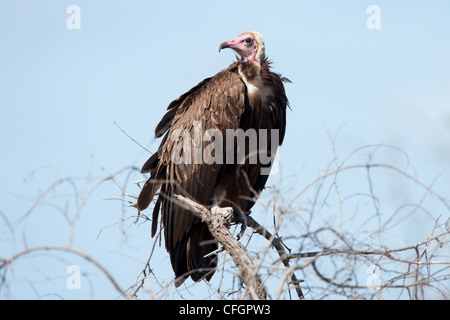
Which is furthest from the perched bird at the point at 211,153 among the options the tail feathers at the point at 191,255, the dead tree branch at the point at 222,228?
the dead tree branch at the point at 222,228

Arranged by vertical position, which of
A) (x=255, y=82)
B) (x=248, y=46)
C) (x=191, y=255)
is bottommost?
(x=191, y=255)

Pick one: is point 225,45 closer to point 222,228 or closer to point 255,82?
point 255,82

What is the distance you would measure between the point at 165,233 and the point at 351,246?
2717 millimetres

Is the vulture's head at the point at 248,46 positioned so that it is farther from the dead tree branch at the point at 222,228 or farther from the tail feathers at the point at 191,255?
the tail feathers at the point at 191,255

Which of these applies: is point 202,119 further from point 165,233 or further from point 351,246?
point 351,246

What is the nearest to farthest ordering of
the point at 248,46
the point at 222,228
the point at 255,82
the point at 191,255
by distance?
the point at 222,228, the point at 191,255, the point at 255,82, the point at 248,46

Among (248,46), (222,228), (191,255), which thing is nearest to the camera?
(222,228)

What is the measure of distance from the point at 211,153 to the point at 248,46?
133 centimetres

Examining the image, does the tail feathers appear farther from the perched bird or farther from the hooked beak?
the hooked beak

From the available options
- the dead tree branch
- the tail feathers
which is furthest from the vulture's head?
the tail feathers

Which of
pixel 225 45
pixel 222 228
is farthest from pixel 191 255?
pixel 225 45

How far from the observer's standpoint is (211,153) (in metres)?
5.96

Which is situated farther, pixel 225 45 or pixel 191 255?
pixel 225 45
